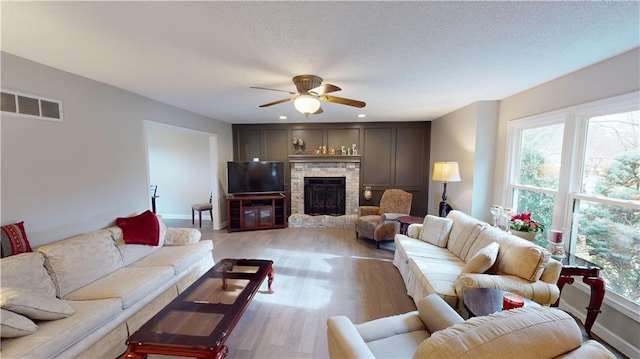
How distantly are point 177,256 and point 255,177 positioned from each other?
2965 mm

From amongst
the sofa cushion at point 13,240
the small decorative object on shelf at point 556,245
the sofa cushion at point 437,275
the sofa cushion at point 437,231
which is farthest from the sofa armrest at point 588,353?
the sofa cushion at point 13,240

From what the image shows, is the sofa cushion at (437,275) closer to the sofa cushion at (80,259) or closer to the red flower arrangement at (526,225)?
the red flower arrangement at (526,225)

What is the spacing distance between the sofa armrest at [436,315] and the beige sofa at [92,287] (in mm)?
2338

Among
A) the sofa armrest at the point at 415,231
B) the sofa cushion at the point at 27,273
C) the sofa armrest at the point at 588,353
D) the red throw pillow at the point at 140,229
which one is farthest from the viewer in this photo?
the sofa armrest at the point at 415,231

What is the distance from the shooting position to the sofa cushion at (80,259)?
6.99 feet

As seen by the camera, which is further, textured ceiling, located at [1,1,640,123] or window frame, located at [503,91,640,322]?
window frame, located at [503,91,640,322]

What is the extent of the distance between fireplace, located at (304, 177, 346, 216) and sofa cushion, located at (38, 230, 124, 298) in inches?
158

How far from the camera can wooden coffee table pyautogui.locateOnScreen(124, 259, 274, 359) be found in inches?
63.9

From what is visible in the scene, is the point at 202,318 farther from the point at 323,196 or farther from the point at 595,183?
the point at 323,196

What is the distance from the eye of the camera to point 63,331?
1.65 meters

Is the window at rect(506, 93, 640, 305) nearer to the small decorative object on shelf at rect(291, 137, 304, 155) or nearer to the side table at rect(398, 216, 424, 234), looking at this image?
the side table at rect(398, 216, 424, 234)

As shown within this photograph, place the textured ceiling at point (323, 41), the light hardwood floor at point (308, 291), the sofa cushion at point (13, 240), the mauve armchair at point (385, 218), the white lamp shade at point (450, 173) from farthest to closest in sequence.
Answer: the mauve armchair at point (385, 218) → the white lamp shade at point (450, 173) → the light hardwood floor at point (308, 291) → the sofa cushion at point (13, 240) → the textured ceiling at point (323, 41)

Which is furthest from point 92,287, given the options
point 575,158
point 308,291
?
point 575,158

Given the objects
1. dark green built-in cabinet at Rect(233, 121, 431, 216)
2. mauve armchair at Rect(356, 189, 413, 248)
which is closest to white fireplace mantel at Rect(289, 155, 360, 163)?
dark green built-in cabinet at Rect(233, 121, 431, 216)
